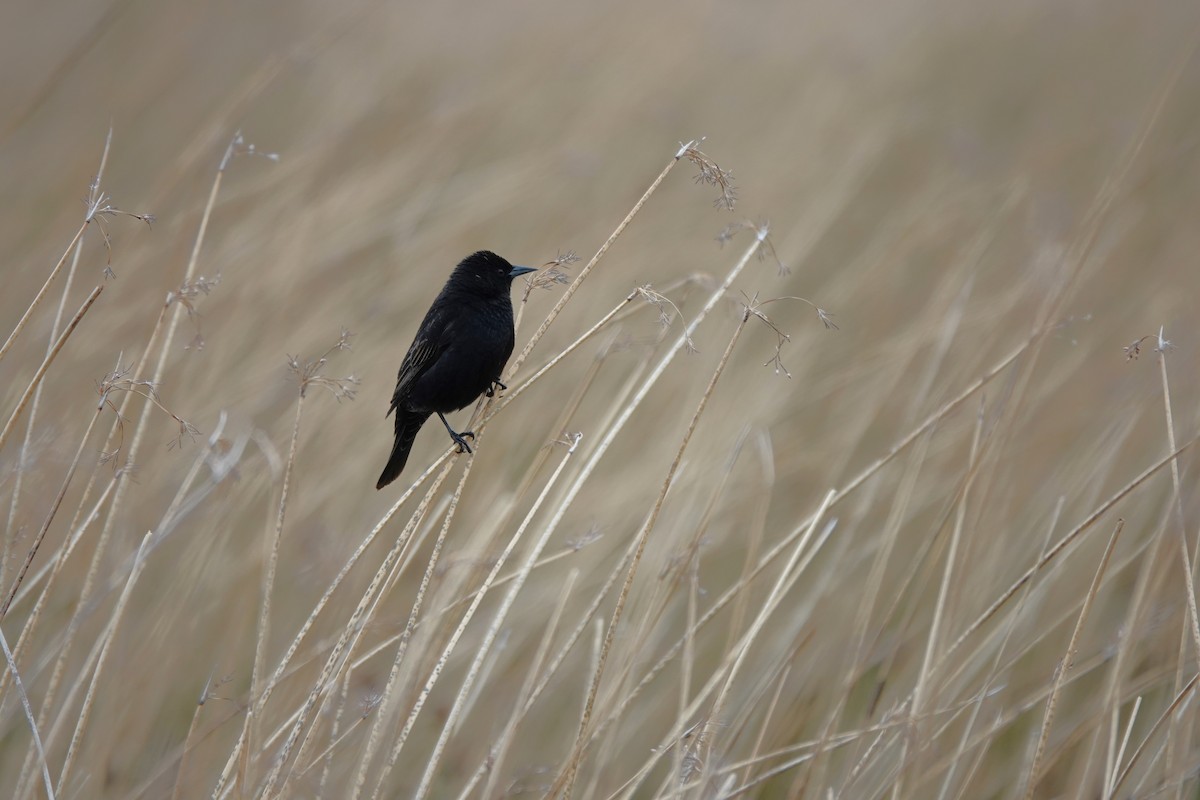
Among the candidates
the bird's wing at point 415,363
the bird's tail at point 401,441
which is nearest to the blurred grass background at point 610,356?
the bird's tail at point 401,441

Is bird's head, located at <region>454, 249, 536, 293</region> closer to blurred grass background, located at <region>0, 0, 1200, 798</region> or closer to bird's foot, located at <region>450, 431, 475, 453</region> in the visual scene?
blurred grass background, located at <region>0, 0, 1200, 798</region>

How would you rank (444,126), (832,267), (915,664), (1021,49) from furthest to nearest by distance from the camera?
(1021,49)
(832,267)
(444,126)
(915,664)

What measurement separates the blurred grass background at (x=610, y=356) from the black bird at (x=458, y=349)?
0.59ft

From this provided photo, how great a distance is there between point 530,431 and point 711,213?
1.69 meters

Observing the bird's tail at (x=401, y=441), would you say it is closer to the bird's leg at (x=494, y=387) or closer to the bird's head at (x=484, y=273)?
the bird's leg at (x=494, y=387)

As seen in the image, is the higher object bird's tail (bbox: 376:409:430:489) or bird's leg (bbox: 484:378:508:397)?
bird's leg (bbox: 484:378:508:397)

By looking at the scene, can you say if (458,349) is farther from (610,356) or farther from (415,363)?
(610,356)

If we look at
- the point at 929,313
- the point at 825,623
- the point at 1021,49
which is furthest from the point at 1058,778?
the point at 1021,49

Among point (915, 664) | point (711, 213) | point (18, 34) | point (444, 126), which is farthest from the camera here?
point (18, 34)

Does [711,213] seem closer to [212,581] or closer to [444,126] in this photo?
[444,126]

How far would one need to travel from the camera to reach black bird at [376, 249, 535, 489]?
3.21 metres

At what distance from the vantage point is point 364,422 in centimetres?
336

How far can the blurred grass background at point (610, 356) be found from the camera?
8.09 feet

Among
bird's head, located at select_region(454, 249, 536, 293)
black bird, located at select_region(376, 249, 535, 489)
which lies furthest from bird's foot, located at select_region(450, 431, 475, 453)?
bird's head, located at select_region(454, 249, 536, 293)
